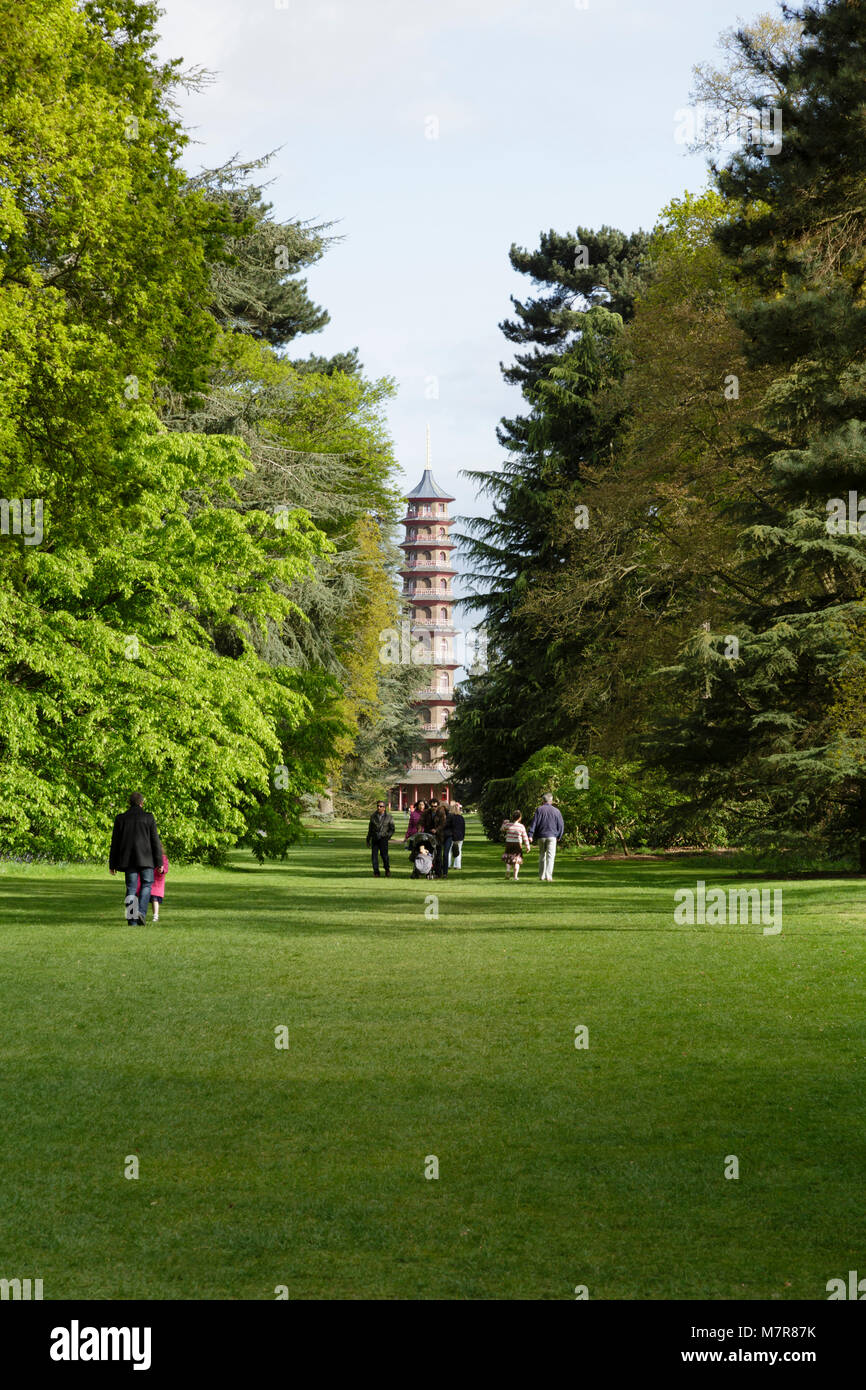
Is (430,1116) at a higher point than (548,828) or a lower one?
lower

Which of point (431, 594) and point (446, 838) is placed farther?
point (431, 594)

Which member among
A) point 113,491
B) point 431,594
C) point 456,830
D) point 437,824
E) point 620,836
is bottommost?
point 620,836

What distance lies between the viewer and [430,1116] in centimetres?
827

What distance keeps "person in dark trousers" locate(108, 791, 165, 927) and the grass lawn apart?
1.47 m

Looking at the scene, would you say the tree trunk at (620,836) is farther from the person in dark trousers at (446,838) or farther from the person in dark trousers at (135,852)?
the person in dark trousers at (135,852)

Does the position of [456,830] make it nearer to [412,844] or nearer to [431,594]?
[412,844]

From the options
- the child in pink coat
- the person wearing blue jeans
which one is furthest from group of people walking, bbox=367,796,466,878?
the person wearing blue jeans

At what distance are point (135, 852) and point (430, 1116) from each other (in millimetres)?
11229

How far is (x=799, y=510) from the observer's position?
26656 mm

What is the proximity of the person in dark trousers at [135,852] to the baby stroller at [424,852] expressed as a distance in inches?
472

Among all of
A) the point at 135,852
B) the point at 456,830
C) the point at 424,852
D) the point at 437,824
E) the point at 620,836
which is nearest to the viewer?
the point at 135,852

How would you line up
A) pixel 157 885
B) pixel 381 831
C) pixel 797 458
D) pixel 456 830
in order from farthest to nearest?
pixel 456 830, pixel 381 831, pixel 157 885, pixel 797 458

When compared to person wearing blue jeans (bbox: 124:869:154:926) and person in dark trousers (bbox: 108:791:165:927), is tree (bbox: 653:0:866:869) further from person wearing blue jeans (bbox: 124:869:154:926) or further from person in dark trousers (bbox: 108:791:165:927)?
person wearing blue jeans (bbox: 124:869:154:926)

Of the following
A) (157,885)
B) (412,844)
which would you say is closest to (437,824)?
(412,844)
